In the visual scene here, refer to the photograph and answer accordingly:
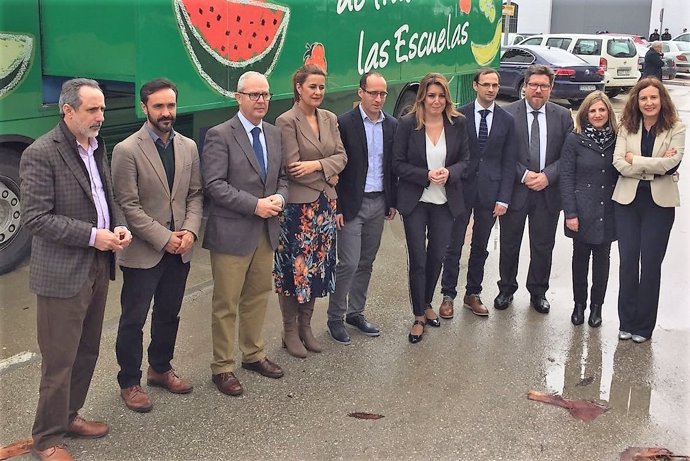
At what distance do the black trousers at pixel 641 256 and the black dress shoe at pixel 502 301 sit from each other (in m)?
0.85

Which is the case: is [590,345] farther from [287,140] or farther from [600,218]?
[287,140]

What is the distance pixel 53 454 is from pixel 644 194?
3729 millimetres

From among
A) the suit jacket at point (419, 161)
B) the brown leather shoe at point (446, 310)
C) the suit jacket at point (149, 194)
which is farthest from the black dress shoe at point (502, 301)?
the suit jacket at point (149, 194)

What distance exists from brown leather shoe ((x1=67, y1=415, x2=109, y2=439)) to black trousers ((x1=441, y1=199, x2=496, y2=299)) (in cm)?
273

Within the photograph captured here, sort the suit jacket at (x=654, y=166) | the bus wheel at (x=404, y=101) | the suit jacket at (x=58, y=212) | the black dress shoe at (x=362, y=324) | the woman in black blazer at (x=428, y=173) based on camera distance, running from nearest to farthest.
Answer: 1. the suit jacket at (x=58, y=212)
2. the suit jacket at (x=654, y=166)
3. the woman in black blazer at (x=428, y=173)
4. the black dress shoe at (x=362, y=324)
5. the bus wheel at (x=404, y=101)

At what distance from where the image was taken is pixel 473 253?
17.5ft

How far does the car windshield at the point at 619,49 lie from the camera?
1936cm

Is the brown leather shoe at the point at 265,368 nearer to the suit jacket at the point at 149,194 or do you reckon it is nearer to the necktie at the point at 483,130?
the suit jacket at the point at 149,194

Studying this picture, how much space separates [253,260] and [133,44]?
2.18 meters

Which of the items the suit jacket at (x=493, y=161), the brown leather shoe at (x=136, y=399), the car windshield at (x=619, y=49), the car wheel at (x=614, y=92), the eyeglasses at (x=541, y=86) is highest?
the car windshield at (x=619, y=49)

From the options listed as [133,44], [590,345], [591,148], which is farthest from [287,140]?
[590,345]

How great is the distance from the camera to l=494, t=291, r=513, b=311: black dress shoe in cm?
535

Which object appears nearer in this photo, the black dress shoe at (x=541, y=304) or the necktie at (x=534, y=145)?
the necktie at (x=534, y=145)

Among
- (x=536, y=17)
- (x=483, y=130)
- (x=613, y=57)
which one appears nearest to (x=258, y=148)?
(x=483, y=130)
